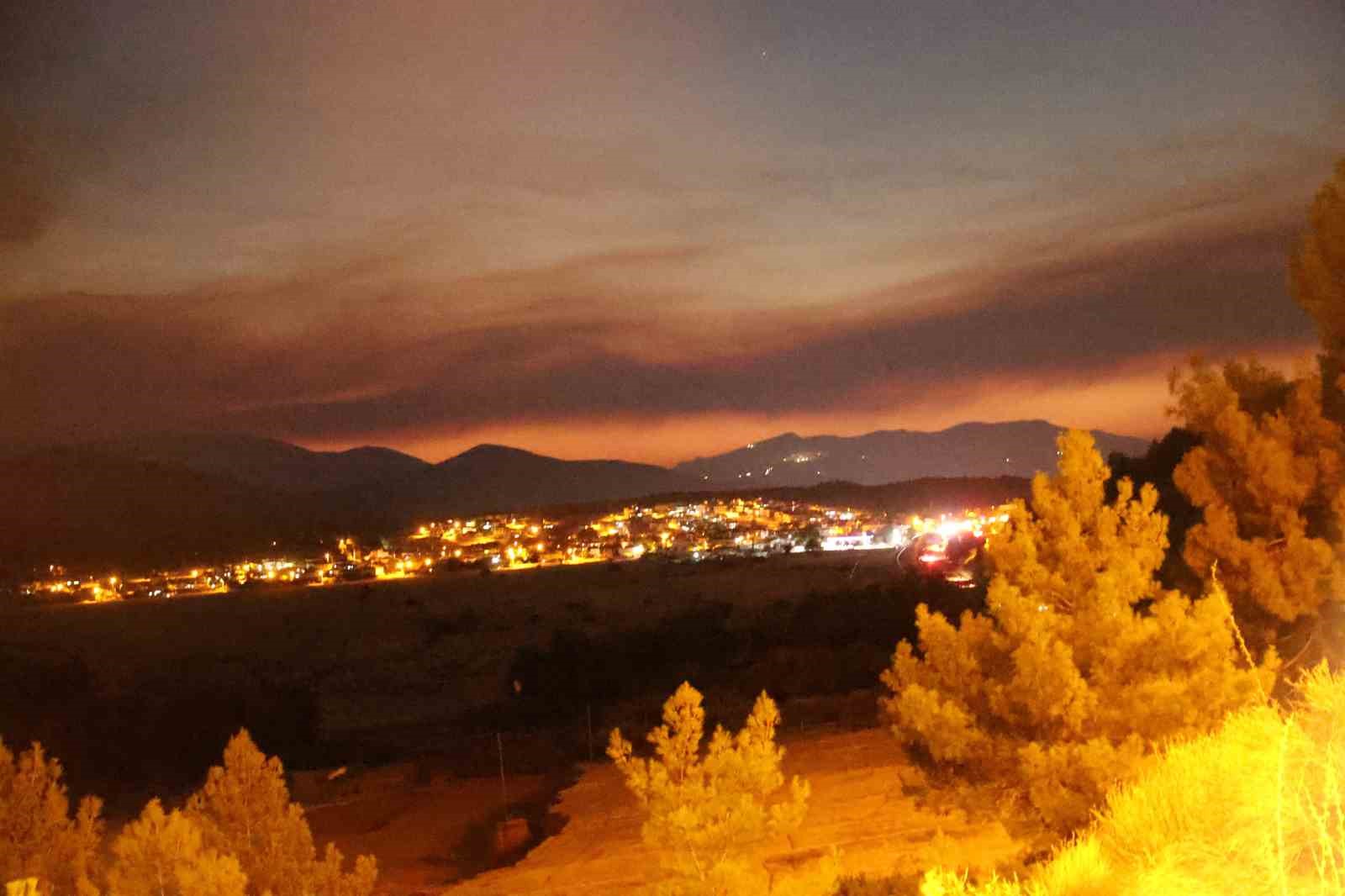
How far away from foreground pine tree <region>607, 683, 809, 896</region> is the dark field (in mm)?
12896

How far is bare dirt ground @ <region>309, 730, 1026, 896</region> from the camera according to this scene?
44.3 ft

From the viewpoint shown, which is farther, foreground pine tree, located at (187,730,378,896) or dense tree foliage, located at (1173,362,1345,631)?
dense tree foliage, located at (1173,362,1345,631)

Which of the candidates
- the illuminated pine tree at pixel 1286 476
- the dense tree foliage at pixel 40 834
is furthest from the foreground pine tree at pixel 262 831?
the illuminated pine tree at pixel 1286 476

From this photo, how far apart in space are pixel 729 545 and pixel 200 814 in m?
70.8

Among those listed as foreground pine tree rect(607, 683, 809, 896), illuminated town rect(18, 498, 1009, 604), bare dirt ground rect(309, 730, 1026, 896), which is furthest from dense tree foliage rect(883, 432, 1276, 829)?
illuminated town rect(18, 498, 1009, 604)

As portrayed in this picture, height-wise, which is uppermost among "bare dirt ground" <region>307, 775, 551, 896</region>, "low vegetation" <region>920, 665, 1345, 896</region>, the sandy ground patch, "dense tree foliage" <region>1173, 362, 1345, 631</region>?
"dense tree foliage" <region>1173, 362, 1345, 631</region>

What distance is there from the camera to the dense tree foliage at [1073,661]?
11.0m

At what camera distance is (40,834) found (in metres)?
12.4

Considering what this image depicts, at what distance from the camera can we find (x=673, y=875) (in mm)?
11906

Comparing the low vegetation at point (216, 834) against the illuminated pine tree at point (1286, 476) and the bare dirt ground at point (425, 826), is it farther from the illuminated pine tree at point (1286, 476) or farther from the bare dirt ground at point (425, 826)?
the illuminated pine tree at point (1286, 476)

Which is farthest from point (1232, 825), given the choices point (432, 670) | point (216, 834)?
point (432, 670)

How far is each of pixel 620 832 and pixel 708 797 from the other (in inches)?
256

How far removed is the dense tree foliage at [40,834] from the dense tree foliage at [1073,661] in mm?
8580

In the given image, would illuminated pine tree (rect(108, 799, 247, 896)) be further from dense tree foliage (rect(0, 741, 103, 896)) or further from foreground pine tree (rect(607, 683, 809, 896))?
foreground pine tree (rect(607, 683, 809, 896))
